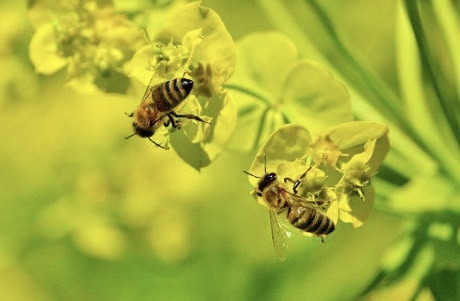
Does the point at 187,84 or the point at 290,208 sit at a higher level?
the point at 187,84

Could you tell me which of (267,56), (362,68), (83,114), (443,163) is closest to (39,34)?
(267,56)

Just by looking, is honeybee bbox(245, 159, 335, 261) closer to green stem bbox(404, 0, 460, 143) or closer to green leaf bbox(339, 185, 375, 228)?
green leaf bbox(339, 185, 375, 228)

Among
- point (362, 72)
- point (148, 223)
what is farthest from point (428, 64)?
point (148, 223)

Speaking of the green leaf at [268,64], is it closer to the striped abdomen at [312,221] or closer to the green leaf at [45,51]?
the striped abdomen at [312,221]

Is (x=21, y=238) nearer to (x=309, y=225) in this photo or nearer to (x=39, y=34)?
(x=39, y=34)

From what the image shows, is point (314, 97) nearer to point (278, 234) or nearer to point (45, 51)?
point (278, 234)

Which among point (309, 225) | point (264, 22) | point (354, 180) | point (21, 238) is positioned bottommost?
point (21, 238)

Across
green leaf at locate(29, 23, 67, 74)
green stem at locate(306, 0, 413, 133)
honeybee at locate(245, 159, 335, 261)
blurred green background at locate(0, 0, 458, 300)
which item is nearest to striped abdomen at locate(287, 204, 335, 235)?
honeybee at locate(245, 159, 335, 261)
